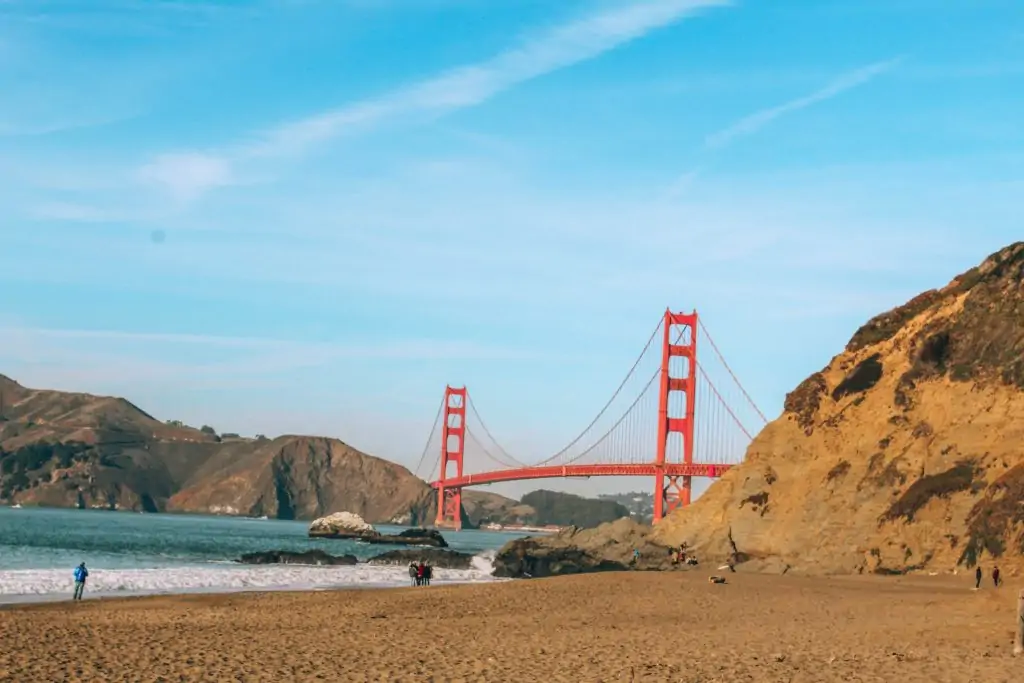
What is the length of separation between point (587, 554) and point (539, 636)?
28622mm

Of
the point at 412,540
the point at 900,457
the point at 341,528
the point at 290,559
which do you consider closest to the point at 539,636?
the point at 900,457

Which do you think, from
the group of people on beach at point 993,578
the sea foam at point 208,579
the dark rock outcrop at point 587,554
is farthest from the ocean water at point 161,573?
the group of people on beach at point 993,578

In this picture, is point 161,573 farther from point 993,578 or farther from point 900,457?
point 993,578

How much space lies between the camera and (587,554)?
156 ft

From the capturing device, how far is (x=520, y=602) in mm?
27641

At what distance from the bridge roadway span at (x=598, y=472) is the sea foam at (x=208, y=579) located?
2201 cm

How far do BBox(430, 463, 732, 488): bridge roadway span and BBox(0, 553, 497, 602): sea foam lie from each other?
22.0 meters

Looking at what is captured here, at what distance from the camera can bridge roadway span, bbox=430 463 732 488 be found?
7094 centimetres

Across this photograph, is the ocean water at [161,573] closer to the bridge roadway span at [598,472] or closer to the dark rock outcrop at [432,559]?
the dark rock outcrop at [432,559]

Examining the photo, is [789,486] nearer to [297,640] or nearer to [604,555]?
[604,555]

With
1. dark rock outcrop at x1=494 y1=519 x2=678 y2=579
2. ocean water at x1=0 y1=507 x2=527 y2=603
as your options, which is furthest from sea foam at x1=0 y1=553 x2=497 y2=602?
dark rock outcrop at x1=494 y1=519 x2=678 y2=579

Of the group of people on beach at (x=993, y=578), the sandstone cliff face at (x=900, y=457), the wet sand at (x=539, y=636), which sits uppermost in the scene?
the sandstone cliff face at (x=900, y=457)

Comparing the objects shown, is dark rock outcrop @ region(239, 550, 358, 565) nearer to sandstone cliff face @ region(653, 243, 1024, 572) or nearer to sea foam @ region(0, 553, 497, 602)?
sea foam @ region(0, 553, 497, 602)

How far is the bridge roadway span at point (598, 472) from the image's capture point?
7094cm
